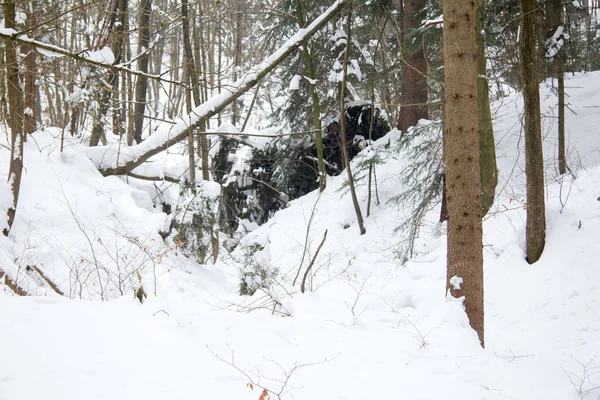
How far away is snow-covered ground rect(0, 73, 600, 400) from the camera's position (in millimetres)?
2789

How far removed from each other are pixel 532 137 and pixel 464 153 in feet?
7.61

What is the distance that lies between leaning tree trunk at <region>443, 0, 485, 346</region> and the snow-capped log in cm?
192

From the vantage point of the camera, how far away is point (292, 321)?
4086 mm

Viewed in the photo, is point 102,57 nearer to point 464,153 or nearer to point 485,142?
point 464,153

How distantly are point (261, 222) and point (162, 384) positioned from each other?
10.6m

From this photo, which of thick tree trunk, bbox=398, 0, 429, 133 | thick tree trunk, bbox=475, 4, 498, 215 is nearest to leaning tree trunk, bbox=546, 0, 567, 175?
thick tree trunk, bbox=475, 4, 498, 215

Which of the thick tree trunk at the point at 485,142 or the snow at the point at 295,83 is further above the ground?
the snow at the point at 295,83

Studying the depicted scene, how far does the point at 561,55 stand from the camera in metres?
9.32

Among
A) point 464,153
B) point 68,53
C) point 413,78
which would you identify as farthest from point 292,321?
point 413,78

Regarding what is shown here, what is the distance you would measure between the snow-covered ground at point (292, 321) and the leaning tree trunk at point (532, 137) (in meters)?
0.21

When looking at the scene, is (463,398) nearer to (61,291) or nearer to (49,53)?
(49,53)

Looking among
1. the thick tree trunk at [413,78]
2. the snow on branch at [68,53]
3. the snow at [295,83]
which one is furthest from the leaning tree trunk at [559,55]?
the snow on branch at [68,53]

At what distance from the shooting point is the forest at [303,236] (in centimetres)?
304

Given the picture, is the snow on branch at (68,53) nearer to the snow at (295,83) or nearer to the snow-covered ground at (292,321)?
the snow-covered ground at (292,321)
